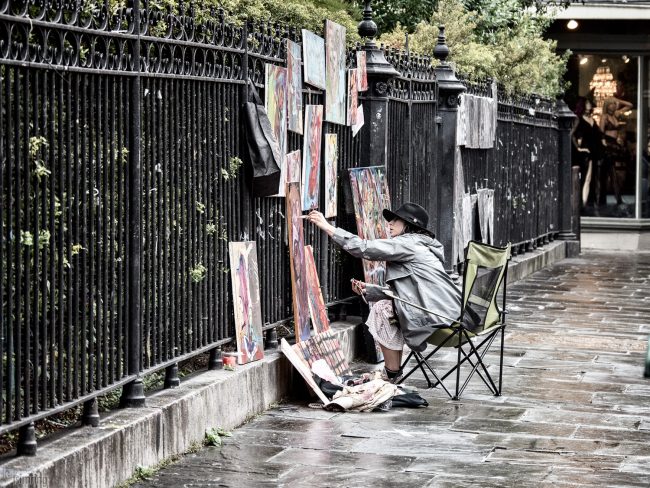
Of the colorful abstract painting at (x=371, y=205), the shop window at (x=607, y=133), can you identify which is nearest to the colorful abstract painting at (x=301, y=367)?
the colorful abstract painting at (x=371, y=205)

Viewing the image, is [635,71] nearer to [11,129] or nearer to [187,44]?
[187,44]

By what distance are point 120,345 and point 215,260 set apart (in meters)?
1.49

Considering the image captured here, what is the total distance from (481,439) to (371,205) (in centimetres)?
345

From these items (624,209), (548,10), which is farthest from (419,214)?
(624,209)

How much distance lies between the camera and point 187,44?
307 inches

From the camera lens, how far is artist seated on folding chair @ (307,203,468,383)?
9.68 meters

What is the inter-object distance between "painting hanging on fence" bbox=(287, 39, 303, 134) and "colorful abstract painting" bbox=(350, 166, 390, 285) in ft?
4.19

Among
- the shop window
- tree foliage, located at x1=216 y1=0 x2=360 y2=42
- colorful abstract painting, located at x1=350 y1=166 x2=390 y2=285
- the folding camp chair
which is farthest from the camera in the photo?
the shop window

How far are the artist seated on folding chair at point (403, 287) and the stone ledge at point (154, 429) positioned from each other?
0.84m

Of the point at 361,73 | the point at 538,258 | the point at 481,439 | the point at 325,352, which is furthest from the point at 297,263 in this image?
the point at 538,258

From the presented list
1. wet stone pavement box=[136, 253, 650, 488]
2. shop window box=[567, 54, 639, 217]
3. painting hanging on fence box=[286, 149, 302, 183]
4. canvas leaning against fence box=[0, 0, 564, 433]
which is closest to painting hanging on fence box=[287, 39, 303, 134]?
canvas leaning against fence box=[0, 0, 564, 433]

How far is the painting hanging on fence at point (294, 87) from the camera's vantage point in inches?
370

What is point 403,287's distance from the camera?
9836 millimetres

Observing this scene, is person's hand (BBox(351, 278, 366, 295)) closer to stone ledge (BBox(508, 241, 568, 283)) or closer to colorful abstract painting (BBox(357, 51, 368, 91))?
colorful abstract painting (BBox(357, 51, 368, 91))
